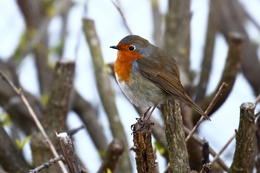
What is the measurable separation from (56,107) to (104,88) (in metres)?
0.91

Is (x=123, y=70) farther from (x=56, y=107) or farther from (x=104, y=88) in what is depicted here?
(x=104, y=88)

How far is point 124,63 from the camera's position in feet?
12.7

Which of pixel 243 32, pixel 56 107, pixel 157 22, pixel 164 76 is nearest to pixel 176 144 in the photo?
pixel 164 76

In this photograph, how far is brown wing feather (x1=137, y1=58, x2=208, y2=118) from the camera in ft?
11.9

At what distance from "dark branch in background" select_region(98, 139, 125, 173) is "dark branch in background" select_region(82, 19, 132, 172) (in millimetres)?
815

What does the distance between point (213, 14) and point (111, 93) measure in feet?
4.55

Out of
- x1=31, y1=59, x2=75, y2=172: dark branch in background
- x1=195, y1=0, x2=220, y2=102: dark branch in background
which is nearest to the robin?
x1=31, y1=59, x2=75, y2=172: dark branch in background

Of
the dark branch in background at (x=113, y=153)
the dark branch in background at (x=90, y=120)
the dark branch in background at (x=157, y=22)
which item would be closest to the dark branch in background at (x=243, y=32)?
the dark branch in background at (x=157, y=22)

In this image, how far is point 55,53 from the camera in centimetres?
585

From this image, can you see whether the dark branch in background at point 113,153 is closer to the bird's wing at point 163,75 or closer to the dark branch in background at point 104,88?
the bird's wing at point 163,75

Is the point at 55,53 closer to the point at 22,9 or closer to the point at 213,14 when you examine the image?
the point at 22,9

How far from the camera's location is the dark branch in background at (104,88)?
4773mm

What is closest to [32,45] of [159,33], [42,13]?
[42,13]

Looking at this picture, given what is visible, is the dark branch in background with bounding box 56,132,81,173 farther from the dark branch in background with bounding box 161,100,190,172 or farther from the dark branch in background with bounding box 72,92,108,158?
the dark branch in background with bounding box 72,92,108,158
